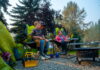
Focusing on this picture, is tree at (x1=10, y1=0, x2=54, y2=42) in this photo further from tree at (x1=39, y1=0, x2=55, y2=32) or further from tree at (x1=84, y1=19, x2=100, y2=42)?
tree at (x1=84, y1=19, x2=100, y2=42)

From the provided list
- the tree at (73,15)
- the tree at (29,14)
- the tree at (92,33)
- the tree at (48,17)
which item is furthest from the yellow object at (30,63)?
the tree at (73,15)

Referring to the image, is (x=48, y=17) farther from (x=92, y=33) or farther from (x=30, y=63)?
(x=92, y=33)

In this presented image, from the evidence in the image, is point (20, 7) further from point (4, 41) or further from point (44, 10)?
point (4, 41)

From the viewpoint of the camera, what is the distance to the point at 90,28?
63.9ft

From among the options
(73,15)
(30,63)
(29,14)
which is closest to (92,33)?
(73,15)

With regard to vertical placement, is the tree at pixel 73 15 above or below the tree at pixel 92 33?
above

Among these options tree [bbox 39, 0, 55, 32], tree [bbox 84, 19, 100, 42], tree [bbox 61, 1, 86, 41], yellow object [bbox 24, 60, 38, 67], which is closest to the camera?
yellow object [bbox 24, 60, 38, 67]

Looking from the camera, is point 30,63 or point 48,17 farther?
point 48,17

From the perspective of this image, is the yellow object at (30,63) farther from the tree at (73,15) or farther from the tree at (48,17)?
the tree at (73,15)

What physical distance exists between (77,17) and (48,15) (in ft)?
30.7

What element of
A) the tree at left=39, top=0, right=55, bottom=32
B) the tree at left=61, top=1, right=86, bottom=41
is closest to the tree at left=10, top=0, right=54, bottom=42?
the tree at left=39, top=0, right=55, bottom=32

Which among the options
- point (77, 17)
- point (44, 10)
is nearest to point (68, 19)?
point (77, 17)

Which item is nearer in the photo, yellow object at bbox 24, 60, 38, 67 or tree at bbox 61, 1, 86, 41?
yellow object at bbox 24, 60, 38, 67

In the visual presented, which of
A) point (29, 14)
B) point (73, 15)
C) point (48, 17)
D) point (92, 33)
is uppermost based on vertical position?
point (73, 15)
